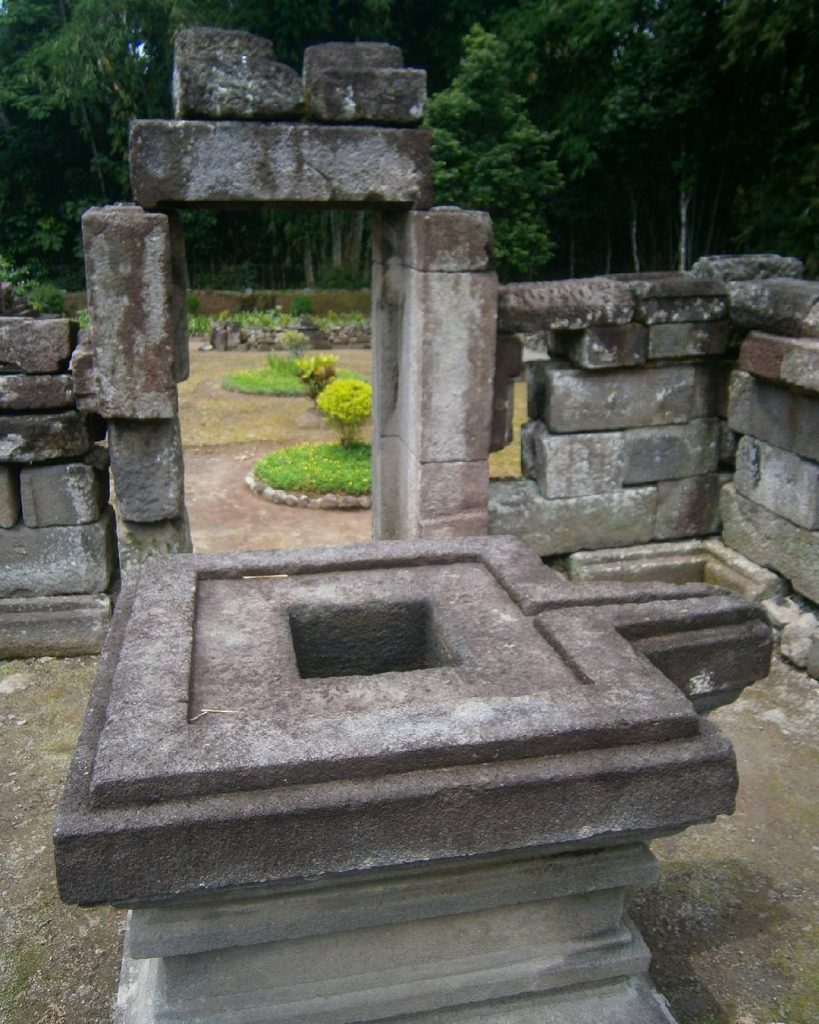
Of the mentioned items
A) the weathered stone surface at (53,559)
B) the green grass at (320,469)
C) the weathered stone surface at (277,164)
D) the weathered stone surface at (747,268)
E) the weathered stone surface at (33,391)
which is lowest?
the green grass at (320,469)

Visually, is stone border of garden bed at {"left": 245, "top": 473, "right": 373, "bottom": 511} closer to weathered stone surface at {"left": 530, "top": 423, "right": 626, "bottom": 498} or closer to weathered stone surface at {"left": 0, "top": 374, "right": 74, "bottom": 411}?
weathered stone surface at {"left": 530, "top": 423, "right": 626, "bottom": 498}

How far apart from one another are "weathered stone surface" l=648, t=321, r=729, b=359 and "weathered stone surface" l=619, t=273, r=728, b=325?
0.04 m

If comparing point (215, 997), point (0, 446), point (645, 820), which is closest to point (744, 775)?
point (645, 820)

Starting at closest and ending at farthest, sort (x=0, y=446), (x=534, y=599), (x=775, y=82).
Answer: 1. (x=534, y=599)
2. (x=0, y=446)
3. (x=775, y=82)

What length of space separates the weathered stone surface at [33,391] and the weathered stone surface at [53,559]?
0.69 m

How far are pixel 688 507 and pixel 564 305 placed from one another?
1564mm

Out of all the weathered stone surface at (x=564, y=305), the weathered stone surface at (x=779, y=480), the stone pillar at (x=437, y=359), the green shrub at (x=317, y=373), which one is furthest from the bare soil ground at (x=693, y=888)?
the green shrub at (x=317, y=373)

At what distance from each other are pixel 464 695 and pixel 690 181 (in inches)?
626

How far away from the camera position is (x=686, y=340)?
18.4ft

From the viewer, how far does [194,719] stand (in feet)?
6.93

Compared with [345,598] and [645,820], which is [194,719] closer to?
[345,598]

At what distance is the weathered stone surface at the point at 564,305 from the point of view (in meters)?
5.25

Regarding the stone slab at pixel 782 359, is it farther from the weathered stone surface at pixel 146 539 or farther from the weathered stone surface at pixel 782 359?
the weathered stone surface at pixel 146 539

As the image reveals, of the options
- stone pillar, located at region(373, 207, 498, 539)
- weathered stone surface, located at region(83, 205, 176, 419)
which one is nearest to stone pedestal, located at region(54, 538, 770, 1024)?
weathered stone surface, located at region(83, 205, 176, 419)
